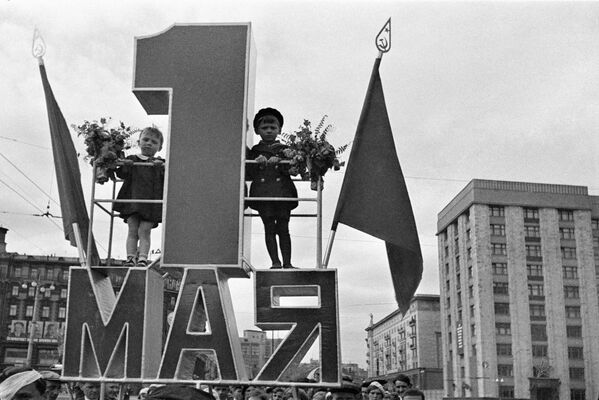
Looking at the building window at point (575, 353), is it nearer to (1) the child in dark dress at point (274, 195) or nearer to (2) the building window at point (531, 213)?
(2) the building window at point (531, 213)

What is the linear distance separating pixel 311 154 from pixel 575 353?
3192 inches

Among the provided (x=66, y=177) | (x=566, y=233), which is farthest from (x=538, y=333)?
(x=66, y=177)

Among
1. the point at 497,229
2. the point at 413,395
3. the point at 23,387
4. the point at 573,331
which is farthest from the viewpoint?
the point at 497,229

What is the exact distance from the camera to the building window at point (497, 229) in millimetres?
82500

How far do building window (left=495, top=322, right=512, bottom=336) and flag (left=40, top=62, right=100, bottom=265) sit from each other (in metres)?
76.7

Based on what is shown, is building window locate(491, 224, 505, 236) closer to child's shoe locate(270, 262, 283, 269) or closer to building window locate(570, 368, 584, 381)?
building window locate(570, 368, 584, 381)

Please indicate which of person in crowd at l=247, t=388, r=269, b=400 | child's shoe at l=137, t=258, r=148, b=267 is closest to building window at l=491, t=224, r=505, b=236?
person in crowd at l=247, t=388, r=269, b=400

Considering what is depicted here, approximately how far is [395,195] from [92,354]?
3.12m

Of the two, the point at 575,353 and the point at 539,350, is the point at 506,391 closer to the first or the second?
the point at 539,350

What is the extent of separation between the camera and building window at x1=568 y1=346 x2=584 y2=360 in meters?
78.9

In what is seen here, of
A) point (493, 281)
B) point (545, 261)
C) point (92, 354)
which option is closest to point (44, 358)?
point (493, 281)

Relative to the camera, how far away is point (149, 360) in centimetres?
618

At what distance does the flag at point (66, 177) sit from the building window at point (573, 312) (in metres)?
82.7

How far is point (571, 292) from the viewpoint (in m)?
82.6
